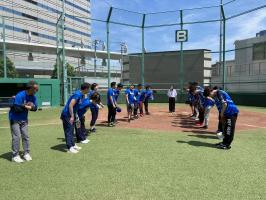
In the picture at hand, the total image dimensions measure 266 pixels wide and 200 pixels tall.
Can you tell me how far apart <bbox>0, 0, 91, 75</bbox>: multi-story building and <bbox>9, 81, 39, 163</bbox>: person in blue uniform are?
46.6 m

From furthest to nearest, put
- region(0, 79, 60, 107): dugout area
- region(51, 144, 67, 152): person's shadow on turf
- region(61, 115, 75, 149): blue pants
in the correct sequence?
region(0, 79, 60, 107): dugout area, region(51, 144, 67, 152): person's shadow on turf, region(61, 115, 75, 149): blue pants

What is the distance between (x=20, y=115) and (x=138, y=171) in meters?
2.75

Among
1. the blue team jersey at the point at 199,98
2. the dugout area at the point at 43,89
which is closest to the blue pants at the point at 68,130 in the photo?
the blue team jersey at the point at 199,98

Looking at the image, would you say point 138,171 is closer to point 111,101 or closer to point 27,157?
point 27,157

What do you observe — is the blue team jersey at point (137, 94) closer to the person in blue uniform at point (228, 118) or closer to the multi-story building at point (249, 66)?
the person in blue uniform at point (228, 118)

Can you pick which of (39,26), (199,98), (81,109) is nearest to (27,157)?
(81,109)

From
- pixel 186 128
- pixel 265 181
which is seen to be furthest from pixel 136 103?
pixel 265 181

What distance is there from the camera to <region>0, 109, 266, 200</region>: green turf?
450 cm

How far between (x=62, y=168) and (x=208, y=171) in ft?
9.15

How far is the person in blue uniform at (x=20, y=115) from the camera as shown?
6090 millimetres

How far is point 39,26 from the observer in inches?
2820

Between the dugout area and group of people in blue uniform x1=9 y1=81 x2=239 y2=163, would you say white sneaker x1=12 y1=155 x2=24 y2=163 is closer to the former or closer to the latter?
group of people in blue uniform x1=9 y1=81 x2=239 y2=163

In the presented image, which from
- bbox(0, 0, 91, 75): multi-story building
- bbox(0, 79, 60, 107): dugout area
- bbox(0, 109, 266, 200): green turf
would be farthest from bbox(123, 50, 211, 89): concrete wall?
bbox(0, 0, 91, 75): multi-story building

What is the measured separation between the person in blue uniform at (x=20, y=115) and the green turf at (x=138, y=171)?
13.6 inches
